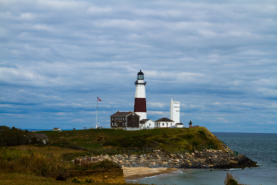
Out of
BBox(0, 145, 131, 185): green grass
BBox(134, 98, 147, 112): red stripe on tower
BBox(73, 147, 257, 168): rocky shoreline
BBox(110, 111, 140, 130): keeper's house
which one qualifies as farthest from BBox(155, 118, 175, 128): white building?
BBox(0, 145, 131, 185): green grass

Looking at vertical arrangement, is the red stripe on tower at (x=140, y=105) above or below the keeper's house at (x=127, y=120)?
above

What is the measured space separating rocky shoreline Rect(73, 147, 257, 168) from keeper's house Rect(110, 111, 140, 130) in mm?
24380

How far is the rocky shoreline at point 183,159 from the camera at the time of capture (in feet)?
156

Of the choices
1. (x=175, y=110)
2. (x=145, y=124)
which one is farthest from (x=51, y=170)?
(x=175, y=110)

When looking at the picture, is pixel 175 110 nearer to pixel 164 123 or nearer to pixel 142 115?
pixel 164 123

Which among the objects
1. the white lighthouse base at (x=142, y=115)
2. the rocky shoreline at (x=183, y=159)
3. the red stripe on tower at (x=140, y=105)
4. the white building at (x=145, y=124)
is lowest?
the rocky shoreline at (x=183, y=159)

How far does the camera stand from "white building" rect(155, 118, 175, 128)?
8506cm

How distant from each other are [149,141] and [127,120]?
21.7m

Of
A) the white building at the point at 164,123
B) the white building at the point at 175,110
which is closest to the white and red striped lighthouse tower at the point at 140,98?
the white building at the point at 164,123

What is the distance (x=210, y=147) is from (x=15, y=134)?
3196cm

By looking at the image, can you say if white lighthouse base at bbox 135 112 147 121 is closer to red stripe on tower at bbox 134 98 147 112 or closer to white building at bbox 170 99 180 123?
red stripe on tower at bbox 134 98 147 112

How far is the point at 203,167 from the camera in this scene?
51.5 meters

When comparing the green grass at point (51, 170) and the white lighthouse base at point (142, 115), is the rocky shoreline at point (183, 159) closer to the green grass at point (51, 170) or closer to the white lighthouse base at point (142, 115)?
the green grass at point (51, 170)

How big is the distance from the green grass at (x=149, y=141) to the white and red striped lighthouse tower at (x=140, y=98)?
840 cm
